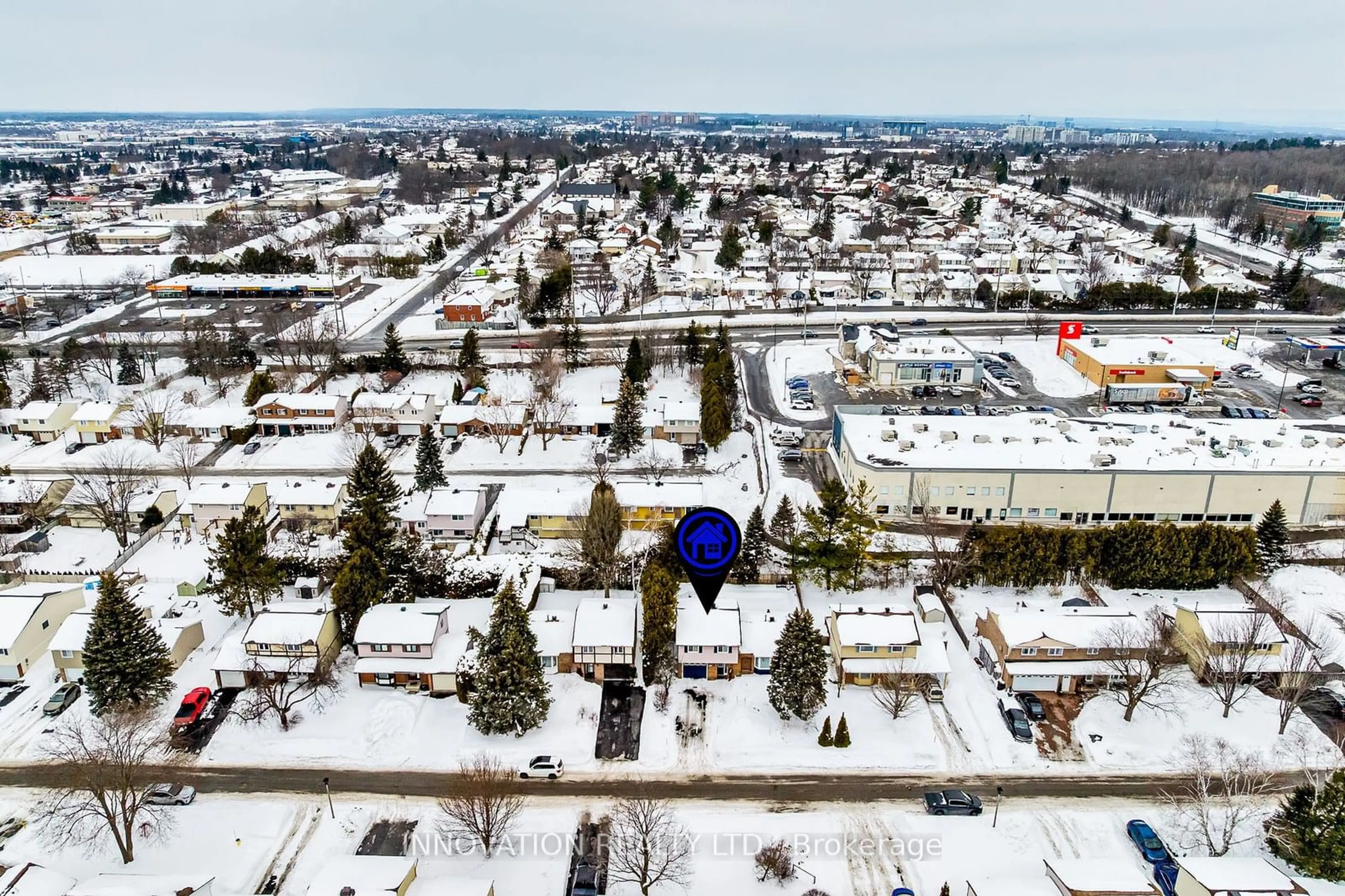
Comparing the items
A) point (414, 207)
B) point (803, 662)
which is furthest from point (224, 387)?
point (414, 207)

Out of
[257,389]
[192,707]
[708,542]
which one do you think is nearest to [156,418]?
[257,389]

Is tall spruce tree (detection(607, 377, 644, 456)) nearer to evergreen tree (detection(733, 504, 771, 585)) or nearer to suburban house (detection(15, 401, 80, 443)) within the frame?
evergreen tree (detection(733, 504, 771, 585))

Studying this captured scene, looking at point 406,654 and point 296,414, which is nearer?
point 406,654

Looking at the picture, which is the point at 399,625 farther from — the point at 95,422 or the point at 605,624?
the point at 95,422

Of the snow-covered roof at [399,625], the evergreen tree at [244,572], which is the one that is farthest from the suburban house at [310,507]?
the snow-covered roof at [399,625]

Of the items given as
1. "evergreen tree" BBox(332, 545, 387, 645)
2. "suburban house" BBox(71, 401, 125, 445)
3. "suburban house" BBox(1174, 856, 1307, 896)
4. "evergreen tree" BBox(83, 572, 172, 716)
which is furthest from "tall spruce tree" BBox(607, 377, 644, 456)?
"suburban house" BBox(1174, 856, 1307, 896)

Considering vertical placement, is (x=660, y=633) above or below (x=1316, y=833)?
above
